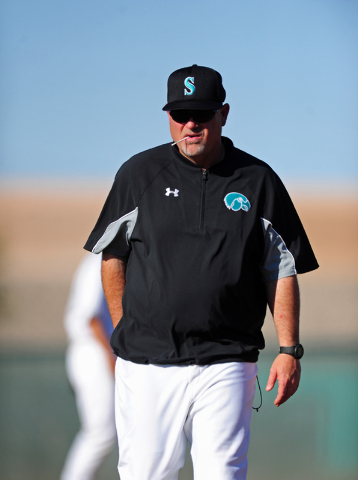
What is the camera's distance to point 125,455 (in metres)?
2.05

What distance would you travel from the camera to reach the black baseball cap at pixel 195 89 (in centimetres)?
204

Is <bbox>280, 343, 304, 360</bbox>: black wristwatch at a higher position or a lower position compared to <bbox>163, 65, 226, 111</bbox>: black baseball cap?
lower

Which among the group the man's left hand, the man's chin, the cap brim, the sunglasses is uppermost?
the cap brim

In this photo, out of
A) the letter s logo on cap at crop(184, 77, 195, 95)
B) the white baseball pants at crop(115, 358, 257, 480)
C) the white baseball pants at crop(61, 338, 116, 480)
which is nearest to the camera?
the white baseball pants at crop(115, 358, 257, 480)

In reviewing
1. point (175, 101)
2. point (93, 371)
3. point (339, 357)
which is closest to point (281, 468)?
point (93, 371)

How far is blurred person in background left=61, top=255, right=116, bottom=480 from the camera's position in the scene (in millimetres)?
2486

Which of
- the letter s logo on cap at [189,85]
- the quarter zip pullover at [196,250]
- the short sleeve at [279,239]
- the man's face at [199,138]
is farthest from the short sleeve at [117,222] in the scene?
the short sleeve at [279,239]

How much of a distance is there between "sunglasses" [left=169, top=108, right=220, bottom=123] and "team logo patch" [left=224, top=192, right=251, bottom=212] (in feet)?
0.89

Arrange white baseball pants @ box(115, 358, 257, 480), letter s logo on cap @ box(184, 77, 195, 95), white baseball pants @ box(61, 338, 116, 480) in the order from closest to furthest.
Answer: white baseball pants @ box(115, 358, 257, 480) < letter s logo on cap @ box(184, 77, 195, 95) < white baseball pants @ box(61, 338, 116, 480)

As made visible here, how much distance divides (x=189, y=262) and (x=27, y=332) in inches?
225

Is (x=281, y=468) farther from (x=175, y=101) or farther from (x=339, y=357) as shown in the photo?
(x=339, y=357)

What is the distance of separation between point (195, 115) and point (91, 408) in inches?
51.0

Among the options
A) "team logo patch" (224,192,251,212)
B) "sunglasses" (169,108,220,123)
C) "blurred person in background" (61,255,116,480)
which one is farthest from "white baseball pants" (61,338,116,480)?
"sunglasses" (169,108,220,123)

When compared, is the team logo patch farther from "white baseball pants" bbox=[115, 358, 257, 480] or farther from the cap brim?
"white baseball pants" bbox=[115, 358, 257, 480]
